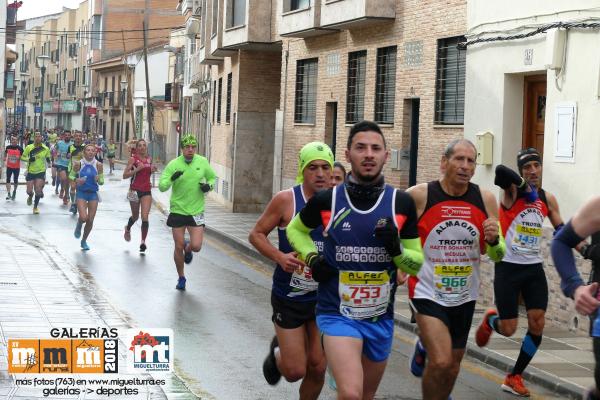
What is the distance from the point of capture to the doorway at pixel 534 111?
15.4 m

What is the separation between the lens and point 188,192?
16141mm

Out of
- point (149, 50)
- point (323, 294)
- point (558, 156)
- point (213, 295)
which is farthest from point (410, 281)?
point (149, 50)

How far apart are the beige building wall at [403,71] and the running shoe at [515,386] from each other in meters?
8.69

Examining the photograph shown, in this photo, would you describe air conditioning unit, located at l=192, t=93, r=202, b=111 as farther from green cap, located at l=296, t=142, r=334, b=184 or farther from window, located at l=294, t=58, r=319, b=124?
green cap, located at l=296, t=142, r=334, b=184

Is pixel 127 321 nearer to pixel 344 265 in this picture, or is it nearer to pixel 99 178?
pixel 344 265

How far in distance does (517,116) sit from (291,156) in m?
12.9

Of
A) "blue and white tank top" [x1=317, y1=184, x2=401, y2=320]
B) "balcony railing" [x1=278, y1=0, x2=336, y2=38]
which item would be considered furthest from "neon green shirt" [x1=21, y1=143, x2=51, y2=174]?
"blue and white tank top" [x1=317, y1=184, x2=401, y2=320]

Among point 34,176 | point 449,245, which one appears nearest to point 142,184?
point 34,176

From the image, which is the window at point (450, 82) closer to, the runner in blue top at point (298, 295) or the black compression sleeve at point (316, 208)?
the runner in blue top at point (298, 295)

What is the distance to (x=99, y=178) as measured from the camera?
69.3ft

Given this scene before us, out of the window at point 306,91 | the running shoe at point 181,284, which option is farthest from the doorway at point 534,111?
the window at point 306,91

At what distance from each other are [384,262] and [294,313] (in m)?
1.40

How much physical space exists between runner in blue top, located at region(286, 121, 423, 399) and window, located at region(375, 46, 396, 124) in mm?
14620

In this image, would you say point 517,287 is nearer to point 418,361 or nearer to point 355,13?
point 418,361
